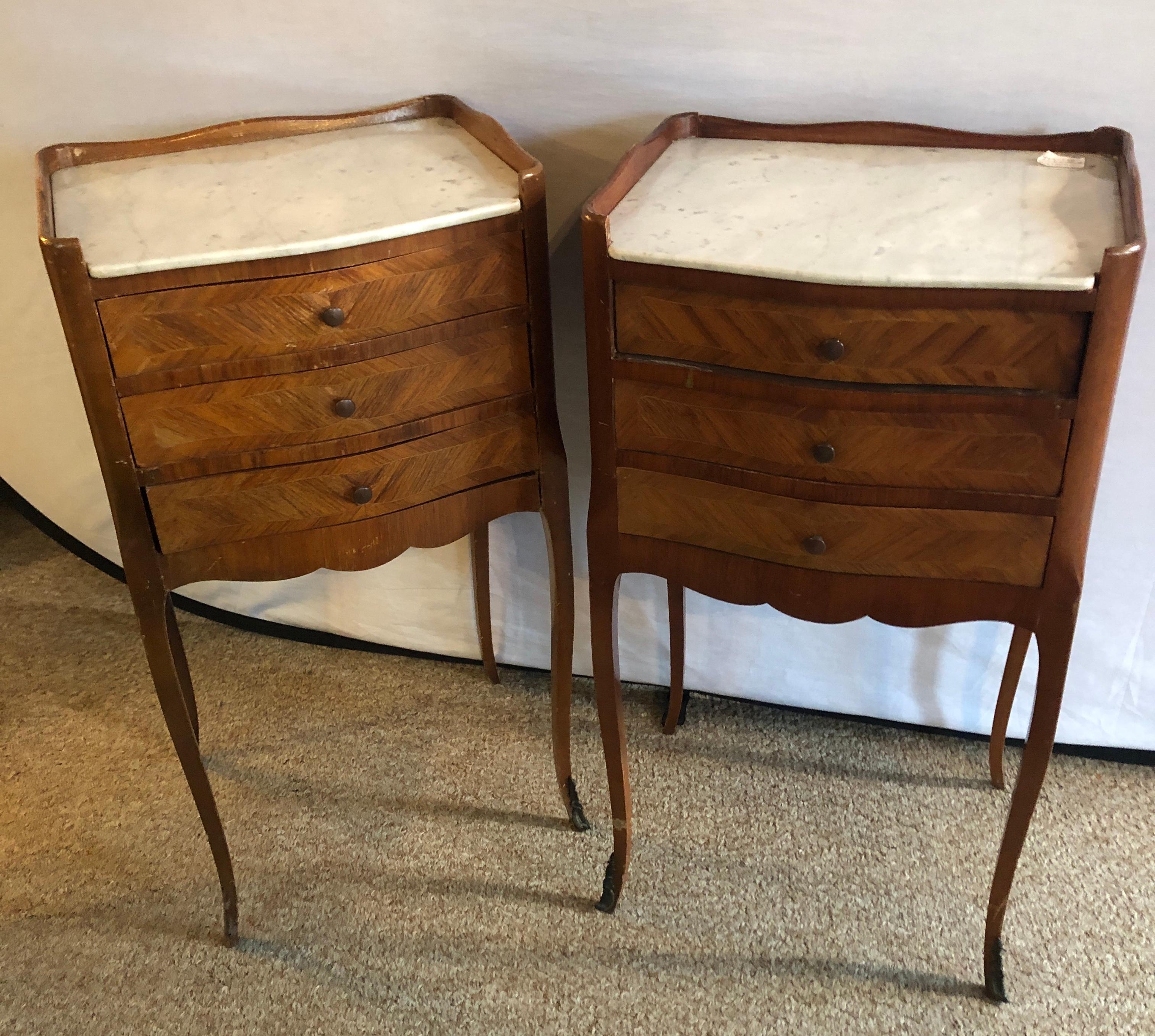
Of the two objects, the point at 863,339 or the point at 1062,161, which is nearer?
the point at 863,339

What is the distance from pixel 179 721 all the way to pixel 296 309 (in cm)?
56

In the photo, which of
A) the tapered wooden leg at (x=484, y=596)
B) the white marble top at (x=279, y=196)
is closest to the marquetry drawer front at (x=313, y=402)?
the white marble top at (x=279, y=196)

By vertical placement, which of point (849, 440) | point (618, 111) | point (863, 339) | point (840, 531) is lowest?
point (840, 531)

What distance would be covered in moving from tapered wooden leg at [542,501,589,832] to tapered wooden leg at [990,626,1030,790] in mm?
615

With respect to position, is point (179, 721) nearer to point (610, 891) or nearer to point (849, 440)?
point (610, 891)

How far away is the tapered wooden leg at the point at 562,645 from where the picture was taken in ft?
4.45

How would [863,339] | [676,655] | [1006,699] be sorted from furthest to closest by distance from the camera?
[676,655] → [1006,699] → [863,339]

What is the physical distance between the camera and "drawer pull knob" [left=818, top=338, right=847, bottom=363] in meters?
1.01

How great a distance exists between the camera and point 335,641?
1.97m

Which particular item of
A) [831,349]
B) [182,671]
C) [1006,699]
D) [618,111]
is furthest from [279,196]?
[1006,699]

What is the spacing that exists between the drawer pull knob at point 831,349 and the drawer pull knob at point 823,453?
9 centimetres

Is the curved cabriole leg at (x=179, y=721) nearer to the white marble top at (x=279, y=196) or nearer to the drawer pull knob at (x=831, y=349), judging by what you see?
the white marble top at (x=279, y=196)

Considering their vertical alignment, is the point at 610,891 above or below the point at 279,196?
below

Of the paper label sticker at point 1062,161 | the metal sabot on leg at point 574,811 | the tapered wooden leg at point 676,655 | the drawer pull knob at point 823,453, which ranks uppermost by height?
the paper label sticker at point 1062,161
